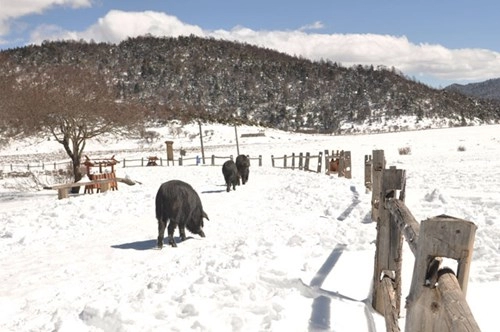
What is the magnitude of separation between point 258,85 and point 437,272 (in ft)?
388


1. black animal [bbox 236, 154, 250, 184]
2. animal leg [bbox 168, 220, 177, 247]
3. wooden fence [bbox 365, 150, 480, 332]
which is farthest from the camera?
black animal [bbox 236, 154, 250, 184]

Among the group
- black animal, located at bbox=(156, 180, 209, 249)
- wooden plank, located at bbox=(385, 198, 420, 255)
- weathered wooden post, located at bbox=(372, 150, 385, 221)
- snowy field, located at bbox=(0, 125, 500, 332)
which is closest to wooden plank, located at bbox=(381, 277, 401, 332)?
snowy field, located at bbox=(0, 125, 500, 332)

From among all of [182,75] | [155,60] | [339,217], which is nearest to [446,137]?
[339,217]

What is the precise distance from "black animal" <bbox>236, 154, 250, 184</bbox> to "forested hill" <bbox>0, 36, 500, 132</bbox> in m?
57.5

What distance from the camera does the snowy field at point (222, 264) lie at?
13.7 ft

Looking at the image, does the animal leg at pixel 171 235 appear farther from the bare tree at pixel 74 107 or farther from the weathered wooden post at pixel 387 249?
the bare tree at pixel 74 107

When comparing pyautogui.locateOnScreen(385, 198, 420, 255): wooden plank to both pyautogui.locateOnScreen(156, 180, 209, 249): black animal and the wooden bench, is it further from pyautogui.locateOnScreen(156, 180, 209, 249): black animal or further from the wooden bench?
the wooden bench

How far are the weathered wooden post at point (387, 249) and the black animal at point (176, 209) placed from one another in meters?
4.39

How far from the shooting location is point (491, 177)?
15.6 meters

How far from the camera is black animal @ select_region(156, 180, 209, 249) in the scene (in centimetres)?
809

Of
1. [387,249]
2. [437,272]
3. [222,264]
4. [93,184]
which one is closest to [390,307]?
[387,249]

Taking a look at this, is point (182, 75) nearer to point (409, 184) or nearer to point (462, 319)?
point (409, 184)

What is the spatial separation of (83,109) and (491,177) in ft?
55.3

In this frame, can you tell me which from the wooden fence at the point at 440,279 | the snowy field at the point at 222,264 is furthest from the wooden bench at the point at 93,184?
the wooden fence at the point at 440,279
